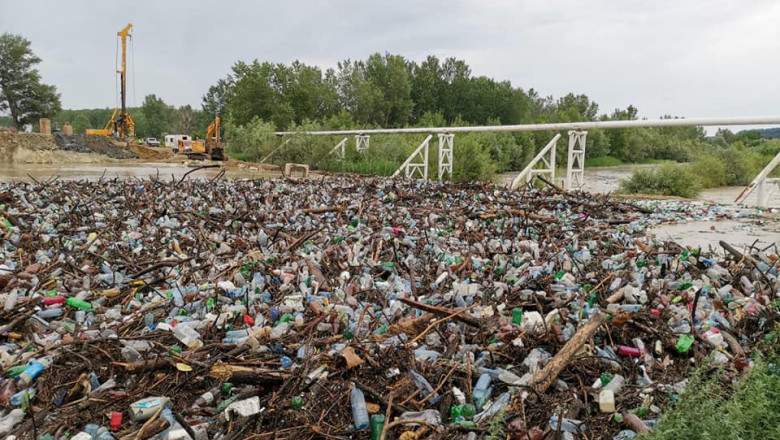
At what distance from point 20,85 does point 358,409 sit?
48.0 m

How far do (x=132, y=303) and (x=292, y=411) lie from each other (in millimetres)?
1368

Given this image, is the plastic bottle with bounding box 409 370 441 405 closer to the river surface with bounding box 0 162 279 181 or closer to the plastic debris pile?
the plastic debris pile

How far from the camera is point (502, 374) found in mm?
2021

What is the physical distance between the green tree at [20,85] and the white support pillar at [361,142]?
35.9 meters

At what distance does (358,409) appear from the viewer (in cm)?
181

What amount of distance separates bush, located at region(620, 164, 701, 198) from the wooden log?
9892 millimetres

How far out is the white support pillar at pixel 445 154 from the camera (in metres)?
11.3

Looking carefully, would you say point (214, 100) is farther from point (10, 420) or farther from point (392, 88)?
point (10, 420)

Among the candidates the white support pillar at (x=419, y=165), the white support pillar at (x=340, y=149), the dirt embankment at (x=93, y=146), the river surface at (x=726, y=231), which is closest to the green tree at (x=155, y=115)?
the dirt embankment at (x=93, y=146)

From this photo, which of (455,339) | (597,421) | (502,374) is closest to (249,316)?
(455,339)

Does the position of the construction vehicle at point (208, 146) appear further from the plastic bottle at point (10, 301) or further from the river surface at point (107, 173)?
the plastic bottle at point (10, 301)

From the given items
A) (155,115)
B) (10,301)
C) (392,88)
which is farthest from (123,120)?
(155,115)

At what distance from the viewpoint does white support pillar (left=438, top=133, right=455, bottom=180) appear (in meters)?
11.3

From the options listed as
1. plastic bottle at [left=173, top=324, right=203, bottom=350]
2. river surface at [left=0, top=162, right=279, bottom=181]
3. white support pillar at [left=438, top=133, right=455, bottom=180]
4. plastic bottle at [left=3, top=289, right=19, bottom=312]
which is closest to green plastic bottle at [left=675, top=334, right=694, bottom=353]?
plastic bottle at [left=173, top=324, right=203, bottom=350]
